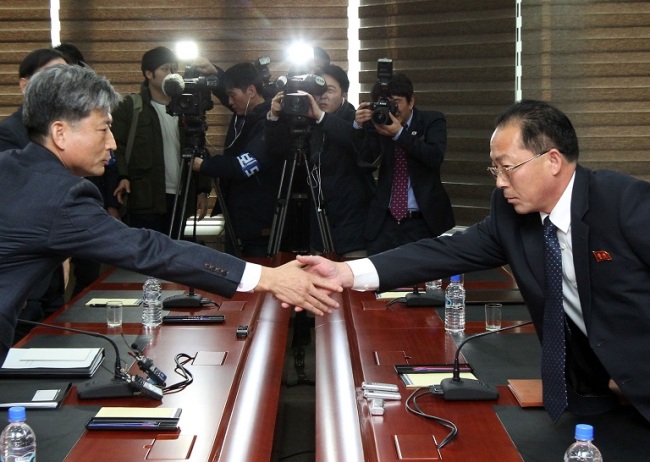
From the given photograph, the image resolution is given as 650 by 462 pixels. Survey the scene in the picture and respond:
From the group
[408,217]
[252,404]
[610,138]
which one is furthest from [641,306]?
[408,217]

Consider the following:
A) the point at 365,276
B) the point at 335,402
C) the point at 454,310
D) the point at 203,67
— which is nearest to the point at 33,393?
the point at 335,402

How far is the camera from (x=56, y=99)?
7.39 feet

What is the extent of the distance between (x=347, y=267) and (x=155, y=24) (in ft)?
12.2

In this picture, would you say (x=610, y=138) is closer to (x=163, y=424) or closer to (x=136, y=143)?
(x=136, y=143)

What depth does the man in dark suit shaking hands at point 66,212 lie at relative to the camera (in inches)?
84.4

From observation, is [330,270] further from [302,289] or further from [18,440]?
[18,440]

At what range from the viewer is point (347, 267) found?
2672mm

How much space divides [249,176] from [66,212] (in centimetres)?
250

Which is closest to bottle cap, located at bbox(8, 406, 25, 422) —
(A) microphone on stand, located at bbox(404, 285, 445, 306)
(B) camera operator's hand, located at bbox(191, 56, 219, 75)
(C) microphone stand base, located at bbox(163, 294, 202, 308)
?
(C) microphone stand base, located at bbox(163, 294, 202, 308)

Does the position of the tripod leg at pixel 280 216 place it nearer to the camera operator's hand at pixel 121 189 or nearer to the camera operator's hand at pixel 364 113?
the camera operator's hand at pixel 364 113

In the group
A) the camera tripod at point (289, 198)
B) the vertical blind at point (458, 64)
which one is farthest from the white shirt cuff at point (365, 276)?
the vertical blind at point (458, 64)

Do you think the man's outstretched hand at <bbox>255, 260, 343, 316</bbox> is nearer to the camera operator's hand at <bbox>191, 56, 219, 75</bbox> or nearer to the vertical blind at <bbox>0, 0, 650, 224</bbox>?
the camera operator's hand at <bbox>191, 56, 219, 75</bbox>

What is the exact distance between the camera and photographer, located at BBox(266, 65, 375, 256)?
4504mm

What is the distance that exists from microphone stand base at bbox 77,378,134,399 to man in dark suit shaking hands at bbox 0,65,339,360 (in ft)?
0.70
